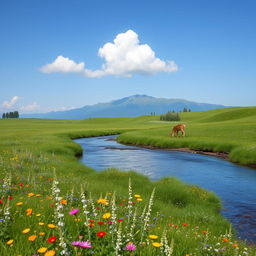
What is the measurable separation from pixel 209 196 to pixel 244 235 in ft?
14.7

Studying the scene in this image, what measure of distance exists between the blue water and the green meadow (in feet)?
3.66

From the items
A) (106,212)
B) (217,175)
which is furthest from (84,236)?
(217,175)

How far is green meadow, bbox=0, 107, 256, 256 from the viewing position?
14.3 feet

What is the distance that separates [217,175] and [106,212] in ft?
61.7

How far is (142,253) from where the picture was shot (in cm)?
444

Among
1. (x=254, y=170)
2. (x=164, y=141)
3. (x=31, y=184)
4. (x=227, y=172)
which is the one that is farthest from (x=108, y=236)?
(x=164, y=141)

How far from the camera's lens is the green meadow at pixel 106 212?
4363 millimetres

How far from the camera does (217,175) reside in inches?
941

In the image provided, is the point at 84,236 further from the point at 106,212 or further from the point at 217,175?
the point at 217,175

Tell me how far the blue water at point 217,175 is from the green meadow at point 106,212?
43.9 inches

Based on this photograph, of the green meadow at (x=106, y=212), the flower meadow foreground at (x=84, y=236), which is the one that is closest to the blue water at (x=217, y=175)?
the green meadow at (x=106, y=212)

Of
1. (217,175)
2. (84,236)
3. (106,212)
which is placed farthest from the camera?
(217,175)

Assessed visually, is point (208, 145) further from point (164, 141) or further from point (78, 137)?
point (78, 137)

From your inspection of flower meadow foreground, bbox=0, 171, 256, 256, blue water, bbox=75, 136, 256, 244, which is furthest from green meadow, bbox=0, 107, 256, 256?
blue water, bbox=75, 136, 256, 244
